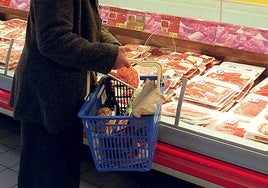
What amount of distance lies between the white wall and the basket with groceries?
3.44 ft

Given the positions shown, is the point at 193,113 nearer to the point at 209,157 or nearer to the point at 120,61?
the point at 209,157

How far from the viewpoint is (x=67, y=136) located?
2137 millimetres

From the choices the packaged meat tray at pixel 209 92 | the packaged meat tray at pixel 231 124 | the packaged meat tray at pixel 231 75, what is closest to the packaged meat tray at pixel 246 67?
the packaged meat tray at pixel 231 75

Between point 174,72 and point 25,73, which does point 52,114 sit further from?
point 174,72

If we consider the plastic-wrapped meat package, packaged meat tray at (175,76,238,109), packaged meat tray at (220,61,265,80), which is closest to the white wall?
packaged meat tray at (220,61,265,80)

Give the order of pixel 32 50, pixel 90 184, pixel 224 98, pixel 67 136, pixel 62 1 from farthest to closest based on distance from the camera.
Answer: pixel 90 184 → pixel 224 98 → pixel 67 136 → pixel 32 50 → pixel 62 1

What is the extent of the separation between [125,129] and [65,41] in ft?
1.50

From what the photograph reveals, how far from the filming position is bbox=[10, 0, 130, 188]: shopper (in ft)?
6.04

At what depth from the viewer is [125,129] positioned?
1914mm

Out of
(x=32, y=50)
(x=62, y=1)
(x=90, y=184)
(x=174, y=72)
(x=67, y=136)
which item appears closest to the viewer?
(x=62, y=1)

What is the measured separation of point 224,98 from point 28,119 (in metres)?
1.16

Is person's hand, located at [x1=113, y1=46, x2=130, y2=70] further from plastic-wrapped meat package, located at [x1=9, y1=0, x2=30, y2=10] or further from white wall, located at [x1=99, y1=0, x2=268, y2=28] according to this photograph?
plastic-wrapped meat package, located at [x1=9, y1=0, x2=30, y2=10]

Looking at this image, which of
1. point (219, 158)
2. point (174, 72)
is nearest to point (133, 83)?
point (219, 158)

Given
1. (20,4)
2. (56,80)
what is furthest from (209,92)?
(20,4)
